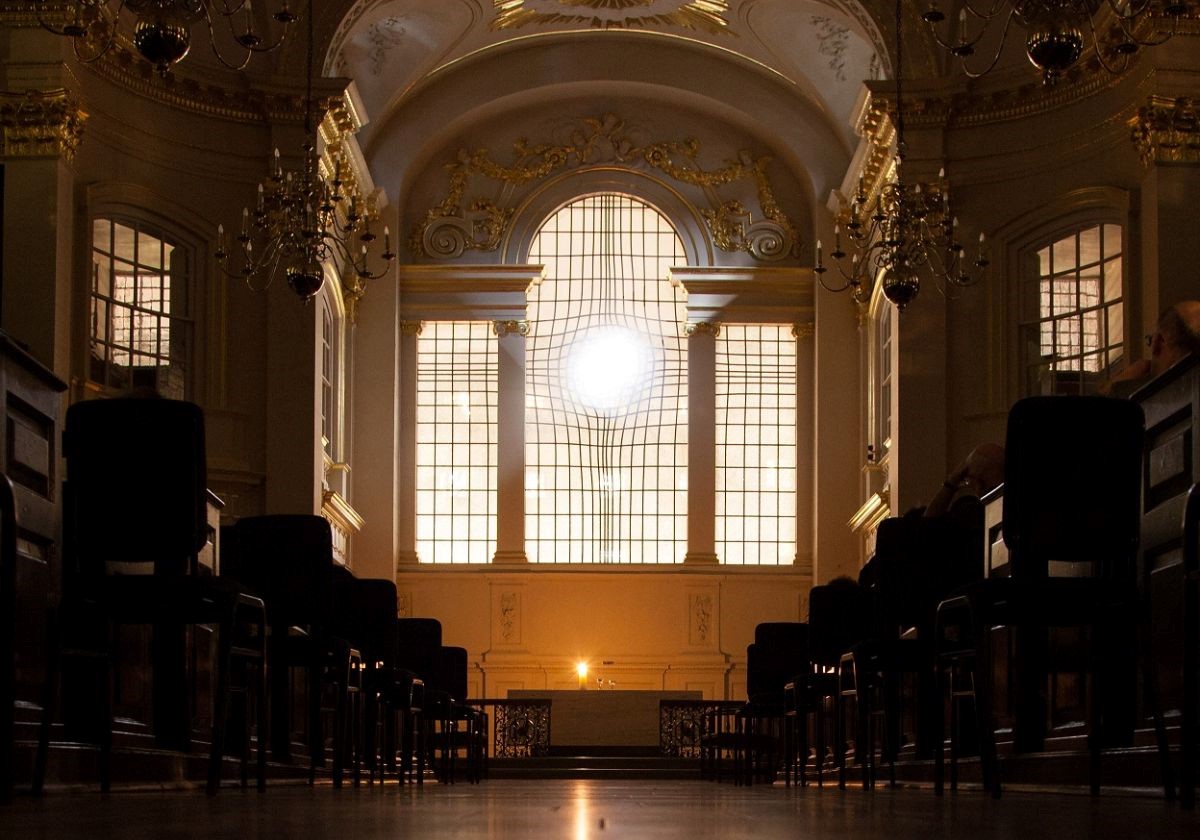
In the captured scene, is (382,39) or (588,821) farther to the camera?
(382,39)

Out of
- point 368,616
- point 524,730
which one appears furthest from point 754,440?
point 368,616

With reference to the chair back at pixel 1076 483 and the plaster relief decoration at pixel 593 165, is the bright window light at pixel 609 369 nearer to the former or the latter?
the plaster relief decoration at pixel 593 165

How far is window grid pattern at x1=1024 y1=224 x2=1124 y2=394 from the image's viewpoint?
547 inches

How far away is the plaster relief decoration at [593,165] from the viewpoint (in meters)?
18.8

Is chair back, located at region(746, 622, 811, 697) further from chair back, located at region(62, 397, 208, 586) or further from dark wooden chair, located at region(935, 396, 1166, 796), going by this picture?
chair back, located at region(62, 397, 208, 586)

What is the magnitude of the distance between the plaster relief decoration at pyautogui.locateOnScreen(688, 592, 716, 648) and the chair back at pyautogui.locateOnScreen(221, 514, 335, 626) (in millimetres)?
11374

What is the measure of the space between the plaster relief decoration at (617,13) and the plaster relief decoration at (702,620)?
227 inches

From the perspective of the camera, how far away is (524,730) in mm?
15742

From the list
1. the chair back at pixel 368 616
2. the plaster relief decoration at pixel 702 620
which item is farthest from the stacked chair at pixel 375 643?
the plaster relief decoration at pixel 702 620

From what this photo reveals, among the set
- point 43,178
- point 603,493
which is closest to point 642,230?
point 603,493

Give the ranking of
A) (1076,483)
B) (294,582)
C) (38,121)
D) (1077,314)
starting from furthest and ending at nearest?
(1077,314)
(38,121)
(294,582)
(1076,483)

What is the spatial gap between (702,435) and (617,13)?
4440 millimetres

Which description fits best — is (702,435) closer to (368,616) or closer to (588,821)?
(368,616)

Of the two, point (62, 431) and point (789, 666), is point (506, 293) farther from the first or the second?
point (62, 431)
